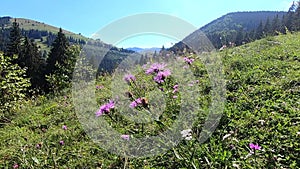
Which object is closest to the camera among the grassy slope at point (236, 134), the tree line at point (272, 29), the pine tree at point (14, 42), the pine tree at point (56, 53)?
the grassy slope at point (236, 134)

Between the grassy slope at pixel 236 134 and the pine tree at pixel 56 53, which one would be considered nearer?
the grassy slope at pixel 236 134

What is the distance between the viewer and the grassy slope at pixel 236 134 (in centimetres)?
270

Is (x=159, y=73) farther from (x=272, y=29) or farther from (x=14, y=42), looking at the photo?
(x=272, y=29)

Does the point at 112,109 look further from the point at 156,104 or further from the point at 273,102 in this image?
the point at 273,102

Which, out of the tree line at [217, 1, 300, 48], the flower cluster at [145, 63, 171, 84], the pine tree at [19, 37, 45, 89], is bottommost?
the pine tree at [19, 37, 45, 89]

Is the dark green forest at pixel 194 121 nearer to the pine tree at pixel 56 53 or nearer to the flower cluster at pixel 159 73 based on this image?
the flower cluster at pixel 159 73

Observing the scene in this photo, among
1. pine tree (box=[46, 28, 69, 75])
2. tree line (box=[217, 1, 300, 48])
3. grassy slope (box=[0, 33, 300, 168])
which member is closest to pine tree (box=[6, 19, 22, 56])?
pine tree (box=[46, 28, 69, 75])

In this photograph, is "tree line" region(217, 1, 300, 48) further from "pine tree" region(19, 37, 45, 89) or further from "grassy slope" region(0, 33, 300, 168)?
"pine tree" region(19, 37, 45, 89)

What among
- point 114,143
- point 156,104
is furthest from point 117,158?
point 156,104

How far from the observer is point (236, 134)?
3045 mm

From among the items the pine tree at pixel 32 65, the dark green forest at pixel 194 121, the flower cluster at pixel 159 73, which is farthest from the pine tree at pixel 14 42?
the flower cluster at pixel 159 73

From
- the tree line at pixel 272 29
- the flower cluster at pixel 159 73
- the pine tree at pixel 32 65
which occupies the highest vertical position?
the tree line at pixel 272 29

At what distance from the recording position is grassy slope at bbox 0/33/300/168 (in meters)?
2.70

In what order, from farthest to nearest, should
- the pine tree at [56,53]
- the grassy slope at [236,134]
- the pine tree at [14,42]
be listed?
the pine tree at [14,42]
the pine tree at [56,53]
the grassy slope at [236,134]
